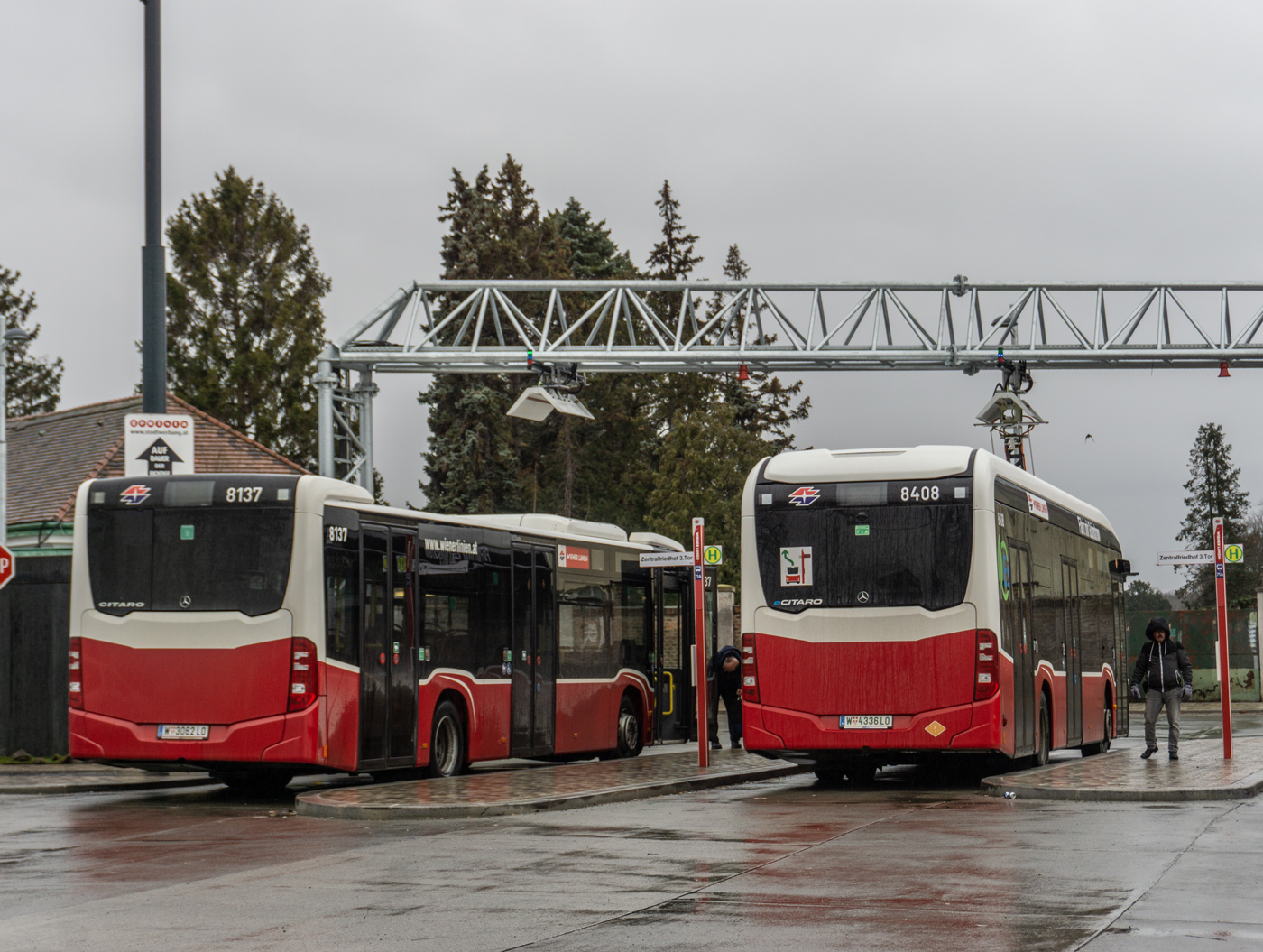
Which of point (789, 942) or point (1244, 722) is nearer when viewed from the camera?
point (789, 942)

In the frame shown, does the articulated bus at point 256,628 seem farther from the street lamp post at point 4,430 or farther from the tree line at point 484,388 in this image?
the tree line at point 484,388

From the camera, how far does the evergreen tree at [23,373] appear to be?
7181 centimetres

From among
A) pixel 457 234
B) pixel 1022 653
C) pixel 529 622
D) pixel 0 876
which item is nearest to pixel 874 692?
pixel 1022 653

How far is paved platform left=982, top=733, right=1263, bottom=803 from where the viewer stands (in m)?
15.3

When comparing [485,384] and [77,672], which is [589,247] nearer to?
[485,384]

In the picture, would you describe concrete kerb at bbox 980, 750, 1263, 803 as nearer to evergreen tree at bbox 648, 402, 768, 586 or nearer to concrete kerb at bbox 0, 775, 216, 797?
concrete kerb at bbox 0, 775, 216, 797

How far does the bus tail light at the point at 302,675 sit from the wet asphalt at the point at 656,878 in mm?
1001

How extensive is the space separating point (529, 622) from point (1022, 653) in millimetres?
5847

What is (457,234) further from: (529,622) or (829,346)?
(529,622)

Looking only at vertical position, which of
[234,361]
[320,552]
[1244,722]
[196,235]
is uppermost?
[196,235]

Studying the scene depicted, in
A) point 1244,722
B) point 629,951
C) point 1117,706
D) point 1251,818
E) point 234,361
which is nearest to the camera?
point 629,951

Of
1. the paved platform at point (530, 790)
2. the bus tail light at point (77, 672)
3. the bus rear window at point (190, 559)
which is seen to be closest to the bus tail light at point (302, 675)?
the bus rear window at point (190, 559)

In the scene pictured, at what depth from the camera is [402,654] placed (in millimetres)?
17562

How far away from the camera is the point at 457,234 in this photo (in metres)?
67.1
